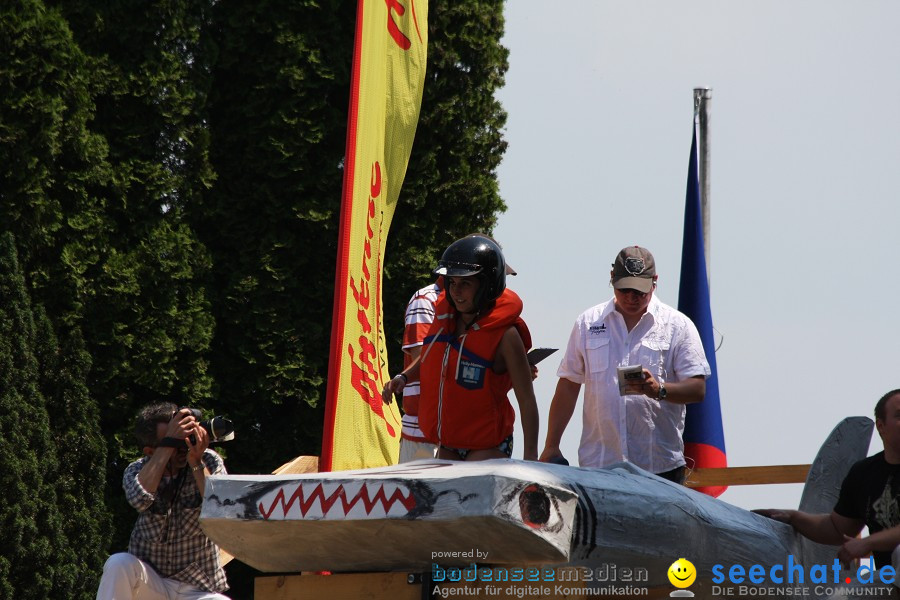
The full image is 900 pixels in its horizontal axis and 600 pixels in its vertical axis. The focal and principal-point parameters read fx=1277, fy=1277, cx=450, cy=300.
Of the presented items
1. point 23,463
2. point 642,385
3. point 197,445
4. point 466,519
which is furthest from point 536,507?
point 23,463

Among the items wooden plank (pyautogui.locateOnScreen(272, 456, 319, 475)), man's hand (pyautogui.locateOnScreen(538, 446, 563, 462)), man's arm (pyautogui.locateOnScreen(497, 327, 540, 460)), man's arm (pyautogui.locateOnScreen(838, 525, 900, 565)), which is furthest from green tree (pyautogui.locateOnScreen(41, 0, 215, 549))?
man's arm (pyautogui.locateOnScreen(838, 525, 900, 565))

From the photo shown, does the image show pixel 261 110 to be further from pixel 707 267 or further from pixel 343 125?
pixel 707 267

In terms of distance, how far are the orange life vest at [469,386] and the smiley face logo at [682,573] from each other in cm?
115

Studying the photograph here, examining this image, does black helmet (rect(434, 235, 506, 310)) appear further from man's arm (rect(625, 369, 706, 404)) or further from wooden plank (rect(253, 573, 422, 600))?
wooden plank (rect(253, 573, 422, 600))

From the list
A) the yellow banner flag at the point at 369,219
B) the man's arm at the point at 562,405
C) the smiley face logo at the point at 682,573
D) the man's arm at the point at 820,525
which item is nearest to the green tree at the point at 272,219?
the yellow banner flag at the point at 369,219

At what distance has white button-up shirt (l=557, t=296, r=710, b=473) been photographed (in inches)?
216

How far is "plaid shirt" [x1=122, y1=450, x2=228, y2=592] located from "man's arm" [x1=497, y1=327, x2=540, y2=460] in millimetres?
1285

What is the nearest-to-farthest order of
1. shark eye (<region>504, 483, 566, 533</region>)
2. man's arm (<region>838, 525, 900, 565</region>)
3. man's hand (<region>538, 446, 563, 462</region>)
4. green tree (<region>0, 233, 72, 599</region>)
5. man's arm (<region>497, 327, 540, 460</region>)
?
shark eye (<region>504, 483, 566, 533</region>) < man's arm (<region>838, 525, 900, 565</region>) < man's arm (<region>497, 327, 540, 460</region>) < man's hand (<region>538, 446, 563, 462</region>) < green tree (<region>0, 233, 72, 599</region>)

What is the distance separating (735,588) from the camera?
4.05 metres

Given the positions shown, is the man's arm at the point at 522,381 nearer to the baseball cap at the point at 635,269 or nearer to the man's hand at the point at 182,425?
the baseball cap at the point at 635,269

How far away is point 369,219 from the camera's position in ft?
20.6

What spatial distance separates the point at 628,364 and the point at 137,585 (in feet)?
7.40

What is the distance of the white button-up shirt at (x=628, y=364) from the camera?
549 centimetres

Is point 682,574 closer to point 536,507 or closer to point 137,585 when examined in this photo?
point 536,507
